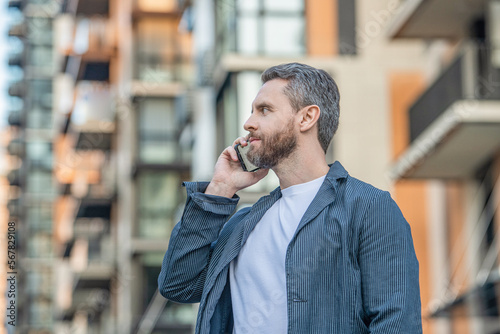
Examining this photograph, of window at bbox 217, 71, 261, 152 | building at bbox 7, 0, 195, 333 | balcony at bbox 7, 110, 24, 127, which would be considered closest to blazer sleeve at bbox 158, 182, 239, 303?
window at bbox 217, 71, 261, 152

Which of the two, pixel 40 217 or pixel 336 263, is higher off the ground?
pixel 336 263

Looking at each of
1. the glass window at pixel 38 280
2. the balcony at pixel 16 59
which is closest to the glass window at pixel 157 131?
the glass window at pixel 38 280

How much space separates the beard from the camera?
4.27 meters

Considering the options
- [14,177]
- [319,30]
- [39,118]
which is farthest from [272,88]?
[14,177]

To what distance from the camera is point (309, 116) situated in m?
4.26

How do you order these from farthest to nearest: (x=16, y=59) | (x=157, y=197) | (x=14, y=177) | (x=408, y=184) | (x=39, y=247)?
(x=14, y=177)
(x=16, y=59)
(x=39, y=247)
(x=157, y=197)
(x=408, y=184)

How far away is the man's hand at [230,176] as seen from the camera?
439cm

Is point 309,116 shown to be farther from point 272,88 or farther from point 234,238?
point 234,238

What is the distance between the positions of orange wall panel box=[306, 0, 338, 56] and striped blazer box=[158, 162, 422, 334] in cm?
2177

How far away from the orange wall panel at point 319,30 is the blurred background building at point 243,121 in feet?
0.12

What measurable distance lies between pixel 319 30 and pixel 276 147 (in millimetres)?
21924

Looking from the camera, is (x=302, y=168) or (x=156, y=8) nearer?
(x=302, y=168)

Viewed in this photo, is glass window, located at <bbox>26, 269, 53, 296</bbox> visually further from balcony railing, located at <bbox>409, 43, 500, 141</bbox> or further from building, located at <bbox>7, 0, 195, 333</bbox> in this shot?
balcony railing, located at <bbox>409, 43, 500, 141</bbox>

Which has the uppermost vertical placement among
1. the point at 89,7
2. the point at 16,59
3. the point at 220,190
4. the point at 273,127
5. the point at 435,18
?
the point at 16,59
